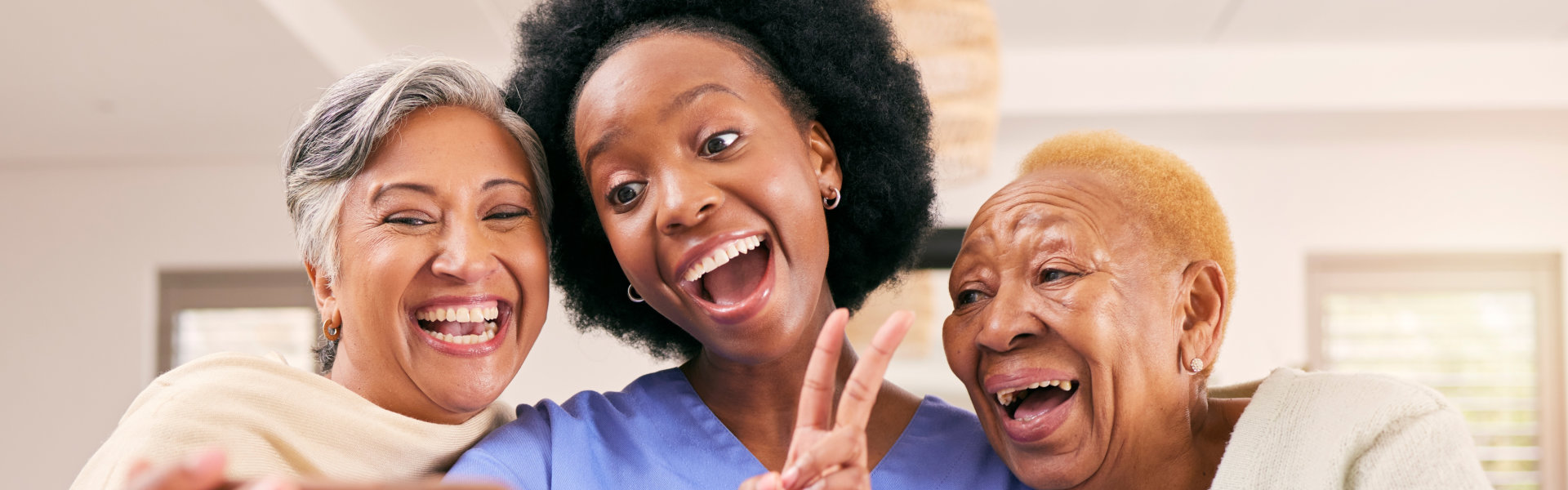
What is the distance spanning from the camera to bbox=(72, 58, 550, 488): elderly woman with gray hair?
122 centimetres

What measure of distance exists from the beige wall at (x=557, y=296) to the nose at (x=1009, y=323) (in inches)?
166

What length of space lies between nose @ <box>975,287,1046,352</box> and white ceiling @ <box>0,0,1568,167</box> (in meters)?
2.95

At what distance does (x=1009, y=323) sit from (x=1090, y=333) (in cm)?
8

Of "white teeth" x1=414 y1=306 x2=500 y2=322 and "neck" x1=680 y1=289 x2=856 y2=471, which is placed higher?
"white teeth" x1=414 y1=306 x2=500 y2=322

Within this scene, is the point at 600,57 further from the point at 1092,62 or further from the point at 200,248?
the point at 200,248

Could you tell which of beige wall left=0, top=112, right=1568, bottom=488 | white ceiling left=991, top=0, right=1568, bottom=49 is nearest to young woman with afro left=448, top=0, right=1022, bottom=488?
white ceiling left=991, top=0, right=1568, bottom=49

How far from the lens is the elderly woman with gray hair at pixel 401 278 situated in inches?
48.1

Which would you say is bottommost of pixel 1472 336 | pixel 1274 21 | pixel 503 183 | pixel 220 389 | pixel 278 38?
pixel 1472 336

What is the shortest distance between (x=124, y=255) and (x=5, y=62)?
2.16 metres

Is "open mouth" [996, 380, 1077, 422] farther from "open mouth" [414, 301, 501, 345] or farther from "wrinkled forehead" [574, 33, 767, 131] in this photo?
"open mouth" [414, 301, 501, 345]

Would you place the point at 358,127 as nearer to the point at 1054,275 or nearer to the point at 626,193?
the point at 626,193

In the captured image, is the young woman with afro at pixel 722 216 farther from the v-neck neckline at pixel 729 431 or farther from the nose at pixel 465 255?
the nose at pixel 465 255

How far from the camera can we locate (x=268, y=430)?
1.18 metres

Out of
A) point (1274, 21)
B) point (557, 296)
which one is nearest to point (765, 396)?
point (1274, 21)
